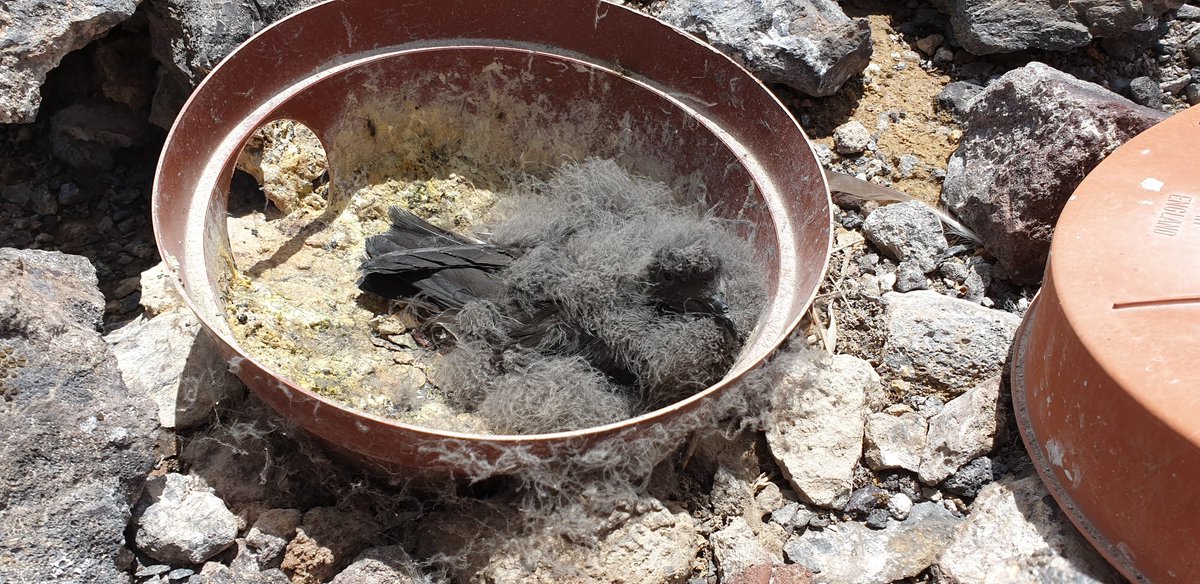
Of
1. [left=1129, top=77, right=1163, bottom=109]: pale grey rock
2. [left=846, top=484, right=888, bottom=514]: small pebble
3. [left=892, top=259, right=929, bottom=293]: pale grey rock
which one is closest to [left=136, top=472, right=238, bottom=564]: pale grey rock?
[left=846, top=484, right=888, bottom=514]: small pebble

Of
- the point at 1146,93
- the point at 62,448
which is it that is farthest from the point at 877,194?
the point at 62,448

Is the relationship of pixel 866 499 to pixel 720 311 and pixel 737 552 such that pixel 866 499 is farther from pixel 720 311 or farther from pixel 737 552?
pixel 720 311

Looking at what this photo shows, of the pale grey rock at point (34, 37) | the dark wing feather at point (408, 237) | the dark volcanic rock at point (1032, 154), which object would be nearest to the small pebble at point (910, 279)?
the dark volcanic rock at point (1032, 154)

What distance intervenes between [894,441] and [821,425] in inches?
7.9

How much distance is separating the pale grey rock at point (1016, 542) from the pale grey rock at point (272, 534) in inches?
61.9

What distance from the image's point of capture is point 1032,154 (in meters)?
2.84

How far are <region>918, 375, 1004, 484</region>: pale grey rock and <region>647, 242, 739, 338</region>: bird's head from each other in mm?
605

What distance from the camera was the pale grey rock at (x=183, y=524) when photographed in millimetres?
2189

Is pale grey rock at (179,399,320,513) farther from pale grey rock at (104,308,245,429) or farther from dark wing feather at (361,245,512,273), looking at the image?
dark wing feather at (361,245,512,273)

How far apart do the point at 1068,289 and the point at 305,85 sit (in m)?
2.12

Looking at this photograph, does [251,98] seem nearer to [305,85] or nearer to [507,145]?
[305,85]

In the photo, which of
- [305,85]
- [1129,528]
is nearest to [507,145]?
[305,85]

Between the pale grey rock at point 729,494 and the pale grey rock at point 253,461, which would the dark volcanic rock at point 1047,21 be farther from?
the pale grey rock at point 253,461

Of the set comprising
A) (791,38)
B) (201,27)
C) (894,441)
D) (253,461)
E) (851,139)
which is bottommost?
(894,441)
